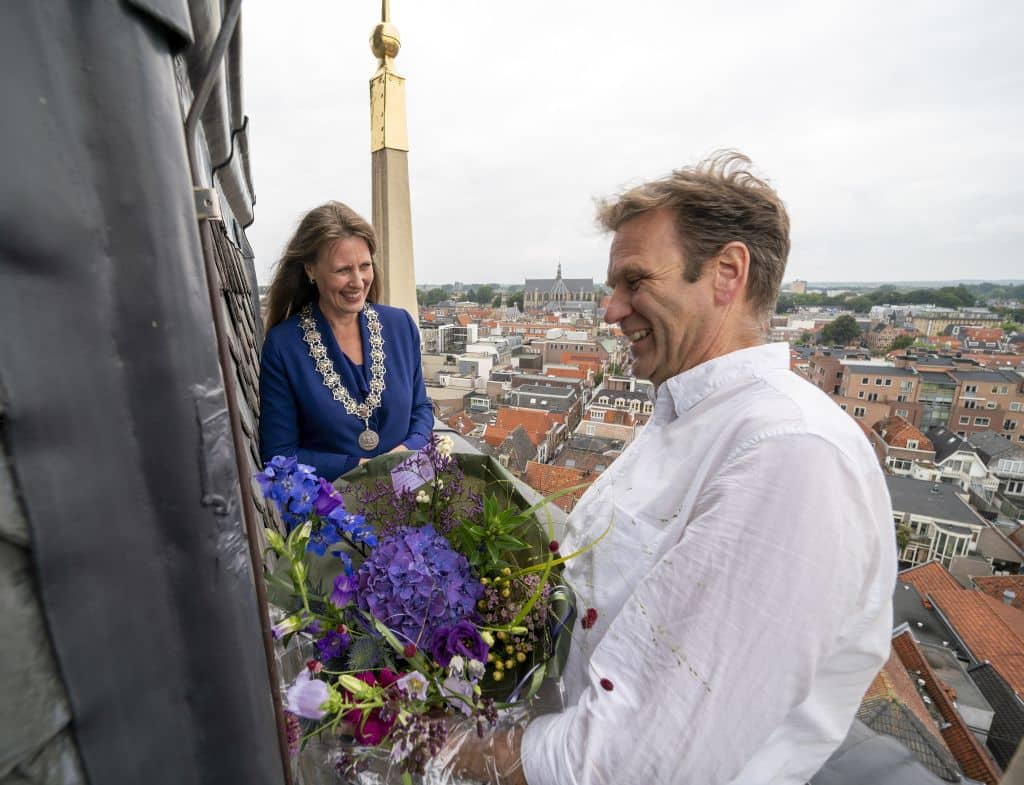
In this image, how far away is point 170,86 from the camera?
38 cm

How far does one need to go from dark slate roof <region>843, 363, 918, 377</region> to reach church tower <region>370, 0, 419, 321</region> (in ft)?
113

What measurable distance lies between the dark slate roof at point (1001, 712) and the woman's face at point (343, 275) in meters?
13.3

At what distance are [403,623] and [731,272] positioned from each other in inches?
41.7

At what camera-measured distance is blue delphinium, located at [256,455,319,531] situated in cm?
83

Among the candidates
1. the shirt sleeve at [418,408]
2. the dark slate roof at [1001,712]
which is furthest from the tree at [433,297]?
the shirt sleeve at [418,408]

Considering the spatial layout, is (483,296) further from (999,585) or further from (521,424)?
(999,585)

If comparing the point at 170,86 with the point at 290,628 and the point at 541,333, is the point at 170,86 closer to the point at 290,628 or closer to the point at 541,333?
the point at 290,628

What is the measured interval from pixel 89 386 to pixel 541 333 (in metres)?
49.4

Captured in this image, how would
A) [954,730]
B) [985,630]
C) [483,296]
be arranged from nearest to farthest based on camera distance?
[954,730] → [985,630] → [483,296]

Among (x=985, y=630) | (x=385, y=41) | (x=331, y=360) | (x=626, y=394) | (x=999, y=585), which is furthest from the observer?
(x=626, y=394)

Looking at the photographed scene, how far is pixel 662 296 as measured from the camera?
1261 mm

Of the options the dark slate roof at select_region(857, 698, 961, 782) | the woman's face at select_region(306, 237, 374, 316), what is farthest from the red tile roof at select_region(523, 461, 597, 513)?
the dark slate roof at select_region(857, 698, 961, 782)

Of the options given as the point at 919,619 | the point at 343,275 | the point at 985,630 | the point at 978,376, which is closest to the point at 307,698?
the point at 343,275

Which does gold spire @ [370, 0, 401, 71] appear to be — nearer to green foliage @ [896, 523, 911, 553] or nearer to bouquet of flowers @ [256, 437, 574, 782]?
bouquet of flowers @ [256, 437, 574, 782]
